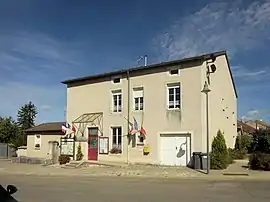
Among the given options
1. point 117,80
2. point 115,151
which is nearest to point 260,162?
point 115,151

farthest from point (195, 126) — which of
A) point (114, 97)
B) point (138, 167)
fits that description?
point (114, 97)

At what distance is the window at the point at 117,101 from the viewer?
2923 centimetres

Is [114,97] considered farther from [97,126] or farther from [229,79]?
[229,79]

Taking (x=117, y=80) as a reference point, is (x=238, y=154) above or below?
below

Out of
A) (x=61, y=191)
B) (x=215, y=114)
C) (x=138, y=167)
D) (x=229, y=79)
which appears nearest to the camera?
(x=61, y=191)

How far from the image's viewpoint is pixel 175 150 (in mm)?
25688

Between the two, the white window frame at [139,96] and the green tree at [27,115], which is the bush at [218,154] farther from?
the green tree at [27,115]

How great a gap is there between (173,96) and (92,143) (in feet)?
26.3

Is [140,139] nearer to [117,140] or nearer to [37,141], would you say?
[117,140]

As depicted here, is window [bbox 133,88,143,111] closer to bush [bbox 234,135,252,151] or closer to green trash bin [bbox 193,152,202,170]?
green trash bin [bbox 193,152,202,170]

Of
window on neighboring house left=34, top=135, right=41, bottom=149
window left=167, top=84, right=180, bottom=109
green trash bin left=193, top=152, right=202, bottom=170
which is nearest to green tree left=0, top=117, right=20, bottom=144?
window on neighboring house left=34, top=135, right=41, bottom=149

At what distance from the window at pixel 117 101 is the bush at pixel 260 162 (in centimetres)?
1052

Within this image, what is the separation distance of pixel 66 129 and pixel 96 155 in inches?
149

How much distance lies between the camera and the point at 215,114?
27234mm
